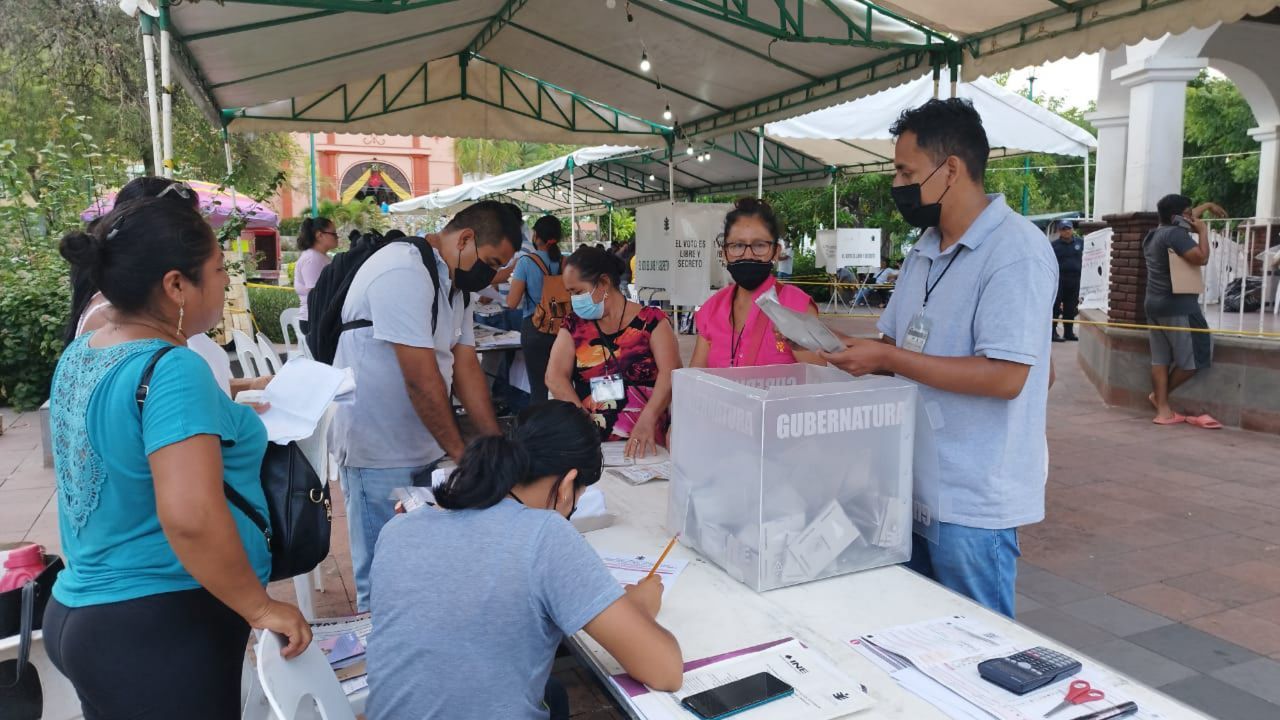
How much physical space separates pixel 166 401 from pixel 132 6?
3.65m

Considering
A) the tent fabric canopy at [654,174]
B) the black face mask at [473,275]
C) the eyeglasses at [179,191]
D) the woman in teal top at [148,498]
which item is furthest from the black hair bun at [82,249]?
the tent fabric canopy at [654,174]

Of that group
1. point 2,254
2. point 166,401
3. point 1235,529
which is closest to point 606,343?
point 166,401

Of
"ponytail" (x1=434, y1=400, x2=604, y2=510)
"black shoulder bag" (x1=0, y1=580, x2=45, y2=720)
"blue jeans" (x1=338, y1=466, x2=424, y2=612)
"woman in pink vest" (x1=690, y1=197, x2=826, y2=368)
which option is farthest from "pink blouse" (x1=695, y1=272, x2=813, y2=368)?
"black shoulder bag" (x1=0, y1=580, x2=45, y2=720)

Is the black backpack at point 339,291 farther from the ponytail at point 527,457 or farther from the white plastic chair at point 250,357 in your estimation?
the white plastic chair at point 250,357

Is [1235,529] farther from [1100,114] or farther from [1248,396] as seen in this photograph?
[1100,114]

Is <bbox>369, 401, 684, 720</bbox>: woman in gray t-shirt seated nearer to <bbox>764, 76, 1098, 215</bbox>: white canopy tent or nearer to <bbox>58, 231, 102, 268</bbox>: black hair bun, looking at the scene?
<bbox>58, 231, 102, 268</bbox>: black hair bun

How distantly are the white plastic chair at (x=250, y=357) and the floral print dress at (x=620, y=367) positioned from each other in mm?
2756

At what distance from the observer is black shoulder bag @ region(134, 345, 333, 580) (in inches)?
67.6

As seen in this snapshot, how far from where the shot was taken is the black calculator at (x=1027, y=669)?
1.41 metres

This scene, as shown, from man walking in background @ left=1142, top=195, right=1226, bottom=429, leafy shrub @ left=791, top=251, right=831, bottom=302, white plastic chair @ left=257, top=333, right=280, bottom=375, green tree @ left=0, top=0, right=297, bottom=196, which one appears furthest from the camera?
leafy shrub @ left=791, top=251, right=831, bottom=302

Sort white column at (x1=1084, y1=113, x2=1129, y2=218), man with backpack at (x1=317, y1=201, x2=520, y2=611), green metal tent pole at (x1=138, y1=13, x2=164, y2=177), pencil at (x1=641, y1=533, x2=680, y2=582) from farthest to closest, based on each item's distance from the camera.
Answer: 1. white column at (x1=1084, y1=113, x2=1129, y2=218)
2. green metal tent pole at (x1=138, y1=13, x2=164, y2=177)
3. man with backpack at (x1=317, y1=201, x2=520, y2=611)
4. pencil at (x1=641, y1=533, x2=680, y2=582)

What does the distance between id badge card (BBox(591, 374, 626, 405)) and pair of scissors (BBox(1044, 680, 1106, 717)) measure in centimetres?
199

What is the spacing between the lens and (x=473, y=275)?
289cm

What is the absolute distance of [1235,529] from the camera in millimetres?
4438
